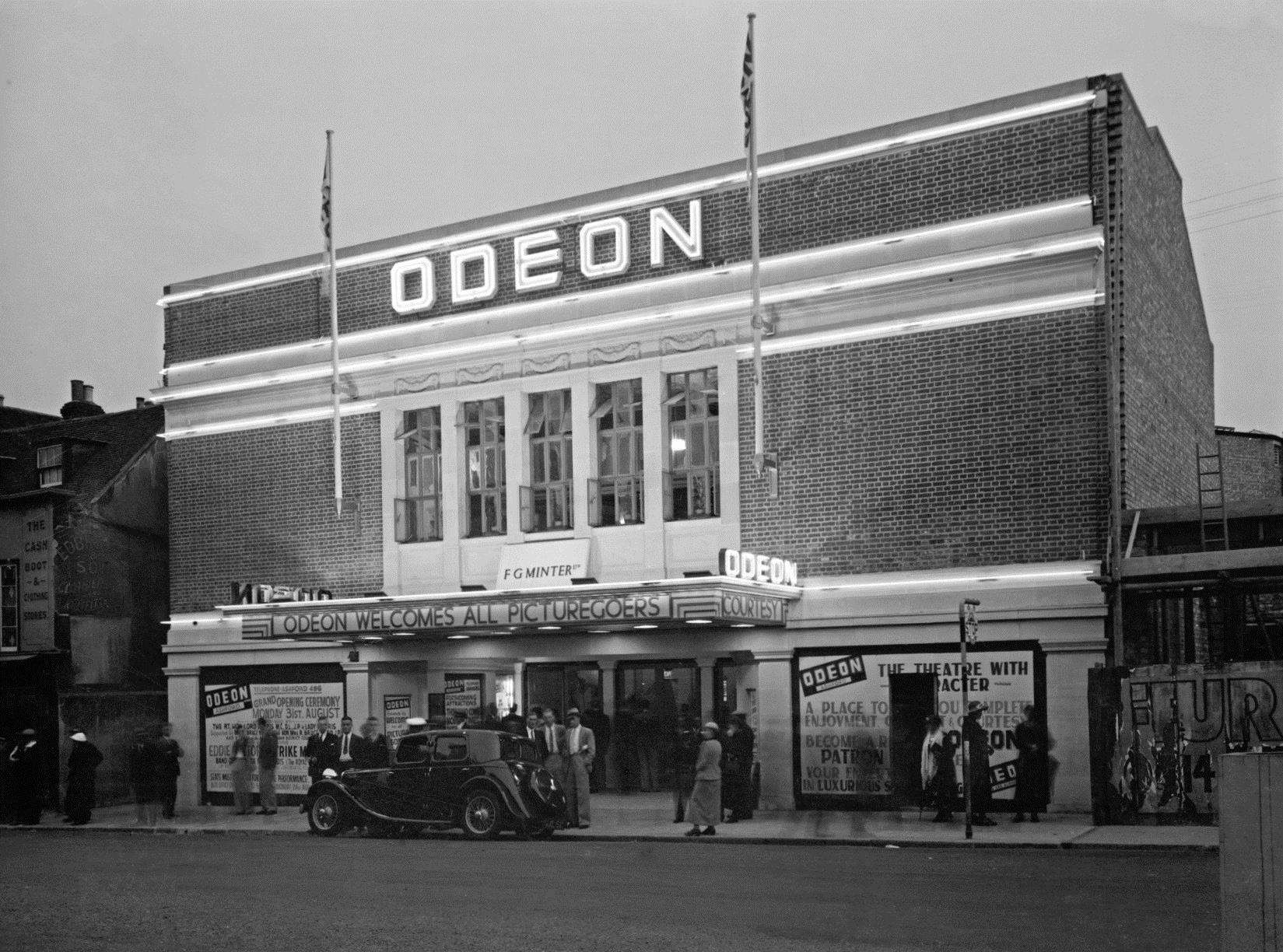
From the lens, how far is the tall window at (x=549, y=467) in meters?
25.6

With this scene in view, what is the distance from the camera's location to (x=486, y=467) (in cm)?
2647

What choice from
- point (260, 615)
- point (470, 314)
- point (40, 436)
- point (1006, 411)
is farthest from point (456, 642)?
point (40, 436)

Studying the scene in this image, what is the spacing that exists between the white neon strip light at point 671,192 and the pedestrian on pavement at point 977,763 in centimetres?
830

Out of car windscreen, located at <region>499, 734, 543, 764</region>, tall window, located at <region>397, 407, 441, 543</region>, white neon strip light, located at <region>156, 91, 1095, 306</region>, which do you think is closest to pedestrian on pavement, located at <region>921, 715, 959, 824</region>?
car windscreen, located at <region>499, 734, 543, 764</region>

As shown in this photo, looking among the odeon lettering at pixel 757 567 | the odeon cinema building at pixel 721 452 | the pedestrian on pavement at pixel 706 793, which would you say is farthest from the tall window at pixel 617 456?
the pedestrian on pavement at pixel 706 793

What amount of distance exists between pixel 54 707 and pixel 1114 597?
19332 millimetres

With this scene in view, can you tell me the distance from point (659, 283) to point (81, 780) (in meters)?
12.6

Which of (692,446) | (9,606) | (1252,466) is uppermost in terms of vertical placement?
(1252,466)

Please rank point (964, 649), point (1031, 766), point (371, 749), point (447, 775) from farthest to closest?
1. point (371, 749)
2. point (1031, 766)
3. point (447, 775)
4. point (964, 649)

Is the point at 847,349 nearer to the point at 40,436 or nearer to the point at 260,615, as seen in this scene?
the point at 260,615

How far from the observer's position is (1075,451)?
20938mm

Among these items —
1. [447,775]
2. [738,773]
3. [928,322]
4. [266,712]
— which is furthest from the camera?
[266,712]

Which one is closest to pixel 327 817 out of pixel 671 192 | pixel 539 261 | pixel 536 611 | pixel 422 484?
pixel 536 611

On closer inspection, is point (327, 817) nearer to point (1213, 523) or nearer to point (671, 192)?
point (671, 192)
